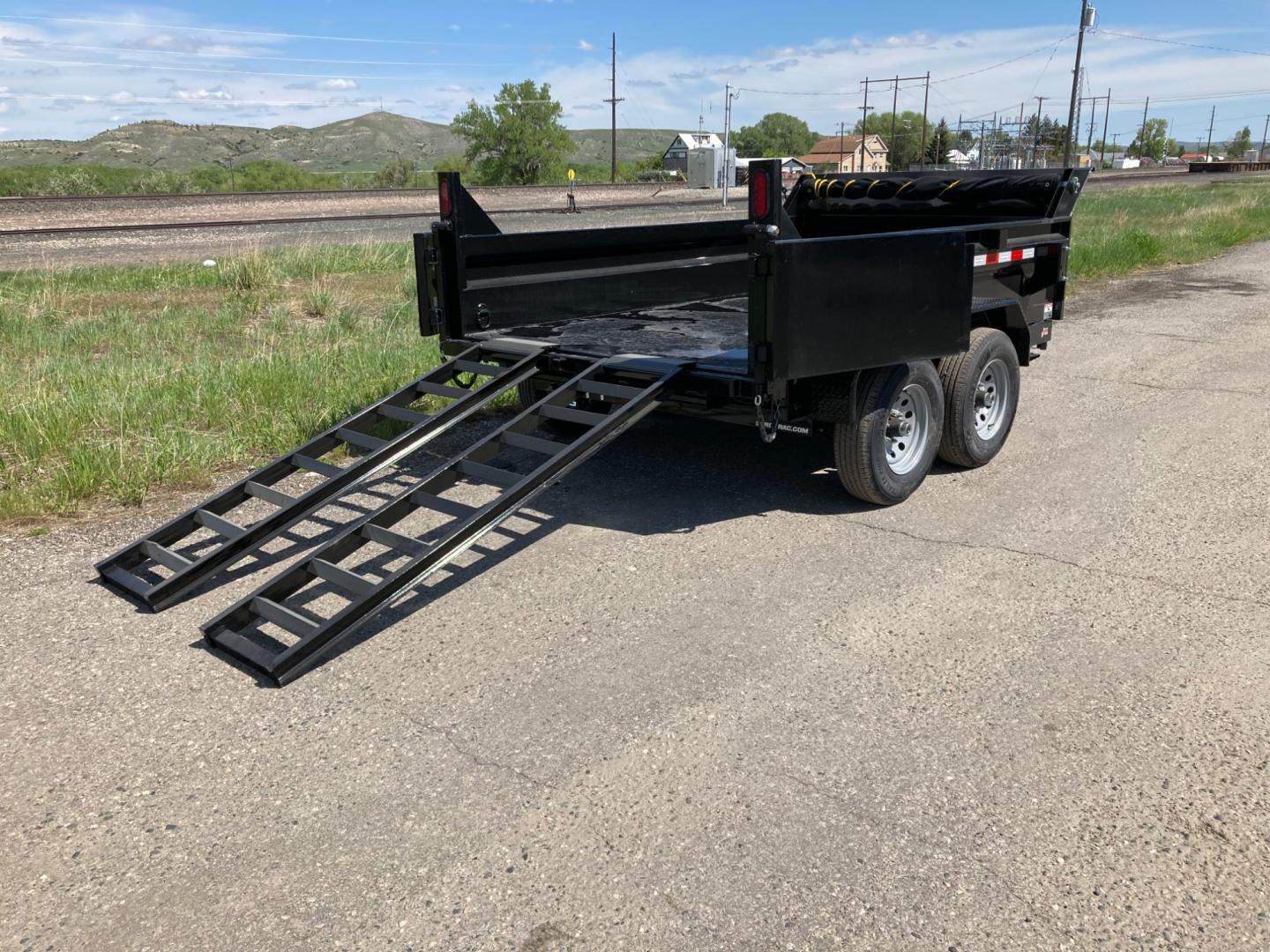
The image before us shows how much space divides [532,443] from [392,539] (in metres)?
0.97

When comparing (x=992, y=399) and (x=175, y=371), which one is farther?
(x=175, y=371)

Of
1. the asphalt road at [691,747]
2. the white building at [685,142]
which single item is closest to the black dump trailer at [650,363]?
the asphalt road at [691,747]

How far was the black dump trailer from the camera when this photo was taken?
461 cm

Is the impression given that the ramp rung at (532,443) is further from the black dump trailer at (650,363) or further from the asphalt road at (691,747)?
the asphalt road at (691,747)

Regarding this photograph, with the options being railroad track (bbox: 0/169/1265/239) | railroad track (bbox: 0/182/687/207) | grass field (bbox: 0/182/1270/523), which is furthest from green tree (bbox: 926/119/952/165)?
grass field (bbox: 0/182/1270/523)

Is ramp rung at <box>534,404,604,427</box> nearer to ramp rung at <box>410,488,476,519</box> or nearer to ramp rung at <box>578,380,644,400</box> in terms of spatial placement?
ramp rung at <box>578,380,644,400</box>

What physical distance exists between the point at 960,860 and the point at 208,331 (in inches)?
410

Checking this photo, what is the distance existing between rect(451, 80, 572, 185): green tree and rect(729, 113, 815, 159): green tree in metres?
57.7

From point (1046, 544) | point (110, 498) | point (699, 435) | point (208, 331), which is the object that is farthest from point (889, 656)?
point (208, 331)

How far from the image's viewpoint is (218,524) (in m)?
4.84

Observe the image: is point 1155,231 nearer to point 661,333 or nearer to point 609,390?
point 661,333

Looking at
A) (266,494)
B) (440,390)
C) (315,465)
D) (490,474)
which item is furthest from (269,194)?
(490,474)

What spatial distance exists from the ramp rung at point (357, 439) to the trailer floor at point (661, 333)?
1154 millimetres

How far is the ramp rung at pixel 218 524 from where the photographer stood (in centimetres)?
476
